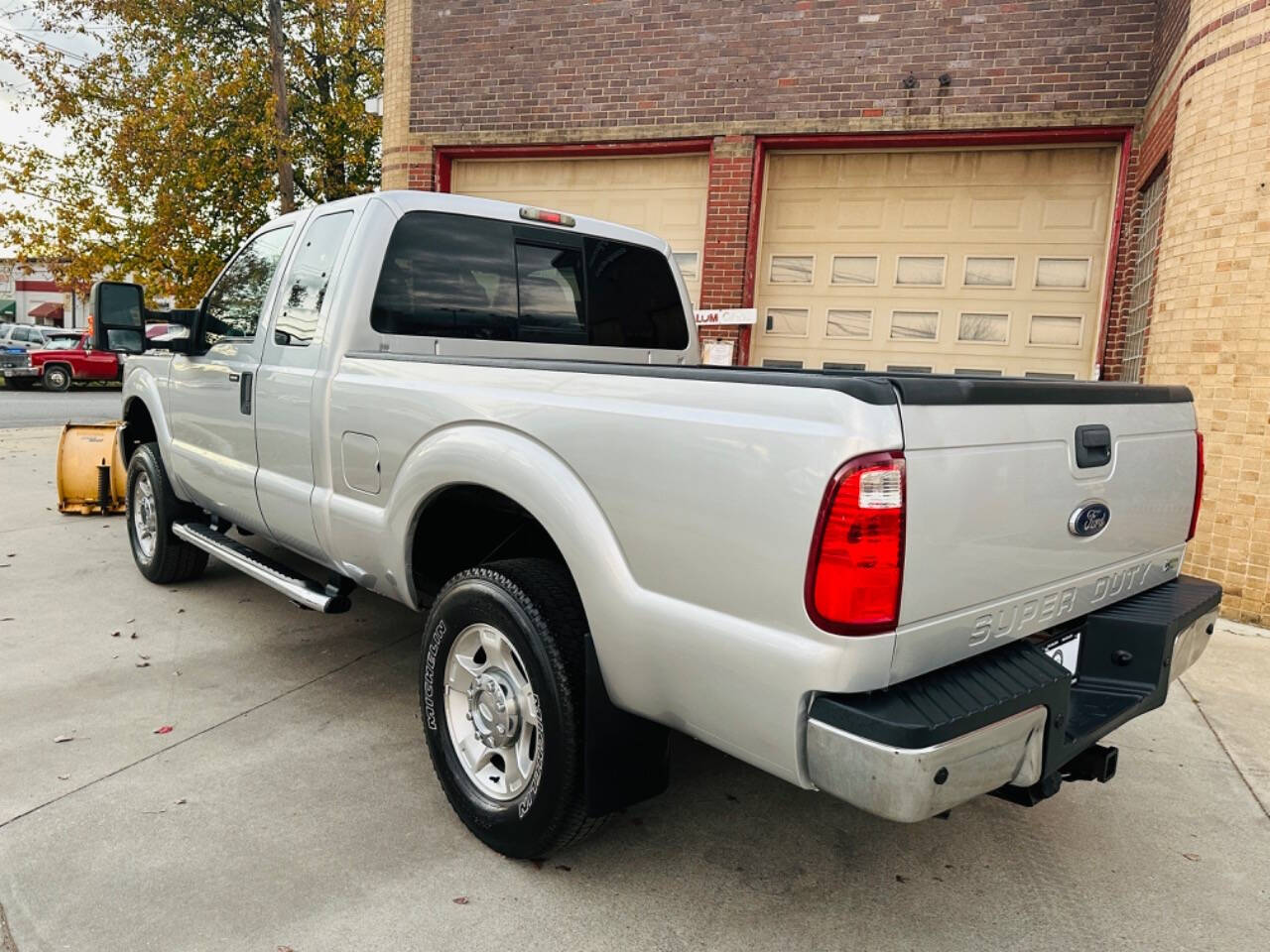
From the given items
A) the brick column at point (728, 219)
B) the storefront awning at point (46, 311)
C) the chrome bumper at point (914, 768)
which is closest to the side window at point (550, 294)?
the chrome bumper at point (914, 768)

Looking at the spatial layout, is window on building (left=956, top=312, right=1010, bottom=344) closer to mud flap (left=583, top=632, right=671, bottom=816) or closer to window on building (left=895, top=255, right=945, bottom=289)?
window on building (left=895, top=255, right=945, bottom=289)

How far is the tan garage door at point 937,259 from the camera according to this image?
8117 millimetres

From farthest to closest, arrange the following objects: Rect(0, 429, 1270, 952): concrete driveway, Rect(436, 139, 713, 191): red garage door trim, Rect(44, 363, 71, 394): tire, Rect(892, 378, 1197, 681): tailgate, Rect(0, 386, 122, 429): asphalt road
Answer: Rect(44, 363, 71, 394): tire, Rect(0, 386, 122, 429): asphalt road, Rect(436, 139, 713, 191): red garage door trim, Rect(0, 429, 1270, 952): concrete driveway, Rect(892, 378, 1197, 681): tailgate

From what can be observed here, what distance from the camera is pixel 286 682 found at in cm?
409

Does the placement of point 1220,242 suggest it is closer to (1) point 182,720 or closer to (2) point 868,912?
(2) point 868,912

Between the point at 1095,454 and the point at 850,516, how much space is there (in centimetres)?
95

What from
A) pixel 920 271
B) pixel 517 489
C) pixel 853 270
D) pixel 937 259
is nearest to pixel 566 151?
pixel 853 270

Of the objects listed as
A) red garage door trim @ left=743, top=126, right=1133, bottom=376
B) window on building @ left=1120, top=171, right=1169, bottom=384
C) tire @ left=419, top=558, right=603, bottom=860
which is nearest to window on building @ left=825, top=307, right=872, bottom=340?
red garage door trim @ left=743, top=126, right=1133, bottom=376

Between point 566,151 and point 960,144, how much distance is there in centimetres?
387

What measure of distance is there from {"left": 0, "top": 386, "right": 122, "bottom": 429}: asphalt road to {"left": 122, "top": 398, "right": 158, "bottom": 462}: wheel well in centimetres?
867

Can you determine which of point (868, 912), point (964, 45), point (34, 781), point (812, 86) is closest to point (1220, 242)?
point (964, 45)

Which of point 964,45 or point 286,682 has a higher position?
point 964,45

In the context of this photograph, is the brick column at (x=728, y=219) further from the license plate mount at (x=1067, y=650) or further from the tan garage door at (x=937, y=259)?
the license plate mount at (x=1067, y=650)

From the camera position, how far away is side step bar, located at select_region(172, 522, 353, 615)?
11.8 ft
